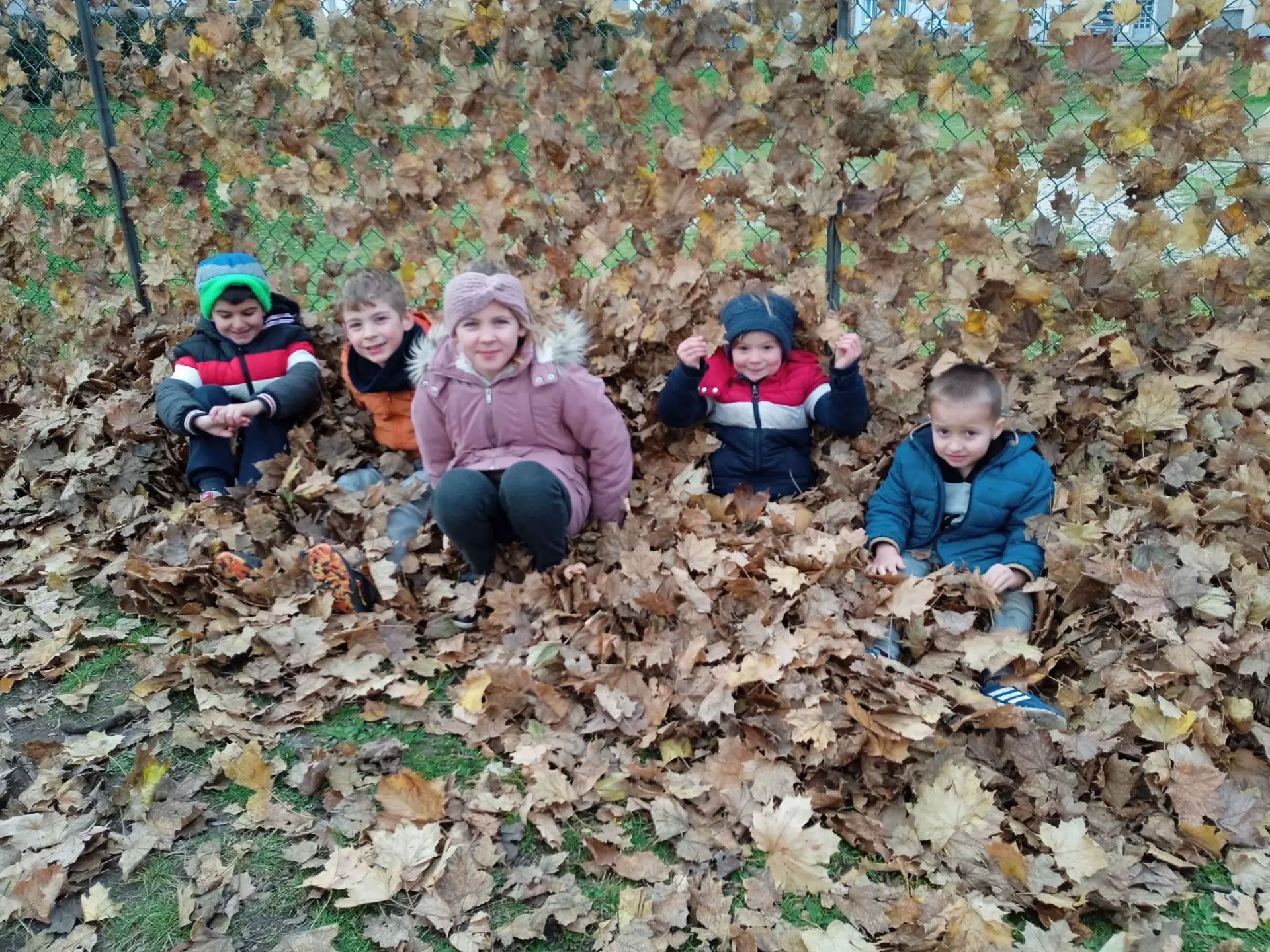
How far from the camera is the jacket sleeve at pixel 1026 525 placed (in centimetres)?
324

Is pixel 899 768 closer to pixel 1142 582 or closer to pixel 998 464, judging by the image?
pixel 1142 582

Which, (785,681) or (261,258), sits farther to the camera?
(261,258)

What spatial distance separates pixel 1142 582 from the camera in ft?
9.62

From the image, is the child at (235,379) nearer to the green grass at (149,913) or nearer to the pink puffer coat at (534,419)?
the pink puffer coat at (534,419)

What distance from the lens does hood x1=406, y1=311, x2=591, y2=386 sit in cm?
352

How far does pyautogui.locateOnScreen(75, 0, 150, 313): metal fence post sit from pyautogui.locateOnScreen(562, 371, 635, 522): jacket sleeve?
3188 mm

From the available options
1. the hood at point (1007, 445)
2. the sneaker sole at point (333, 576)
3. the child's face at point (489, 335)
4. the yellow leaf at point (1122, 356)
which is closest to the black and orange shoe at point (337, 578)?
the sneaker sole at point (333, 576)

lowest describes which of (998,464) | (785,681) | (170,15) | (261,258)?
(785,681)

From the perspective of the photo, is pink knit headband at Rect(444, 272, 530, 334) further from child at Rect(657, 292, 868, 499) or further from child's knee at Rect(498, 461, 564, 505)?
child at Rect(657, 292, 868, 499)

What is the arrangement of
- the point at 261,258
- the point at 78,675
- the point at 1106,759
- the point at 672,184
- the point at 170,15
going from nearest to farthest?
the point at 1106,759
the point at 78,675
the point at 672,184
the point at 170,15
the point at 261,258

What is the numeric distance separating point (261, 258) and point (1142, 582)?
18.1 feet

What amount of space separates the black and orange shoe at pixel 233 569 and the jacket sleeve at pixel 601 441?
1.28 metres

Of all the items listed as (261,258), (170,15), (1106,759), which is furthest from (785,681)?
(261,258)

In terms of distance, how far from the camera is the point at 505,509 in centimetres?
346
